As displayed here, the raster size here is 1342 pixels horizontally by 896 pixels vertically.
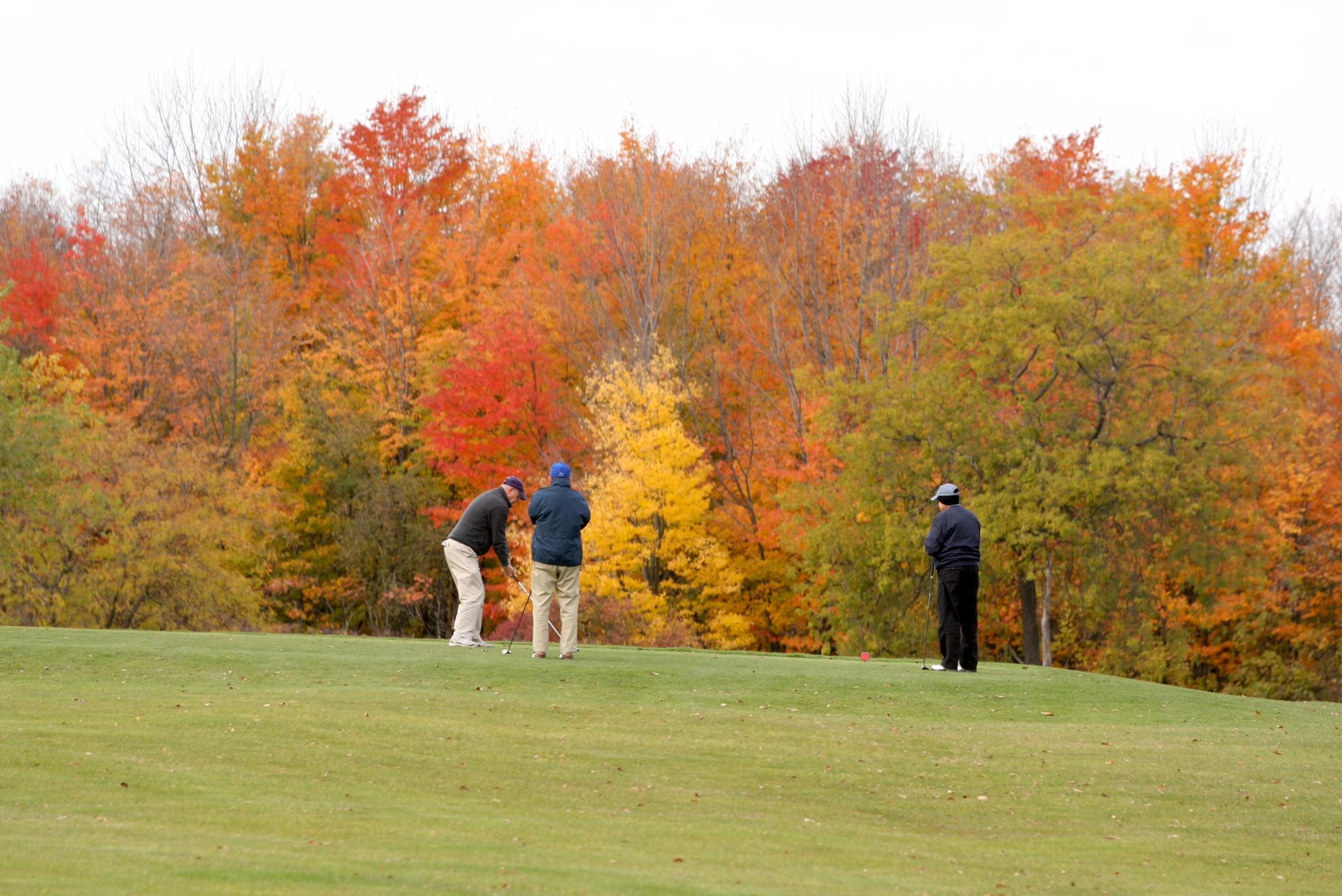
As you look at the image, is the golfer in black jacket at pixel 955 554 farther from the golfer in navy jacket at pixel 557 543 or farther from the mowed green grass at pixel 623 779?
the golfer in navy jacket at pixel 557 543

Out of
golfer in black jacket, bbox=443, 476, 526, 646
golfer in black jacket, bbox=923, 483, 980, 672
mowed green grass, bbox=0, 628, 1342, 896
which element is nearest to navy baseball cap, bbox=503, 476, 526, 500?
golfer in black jacket, bbox=443, 476, 526, 646

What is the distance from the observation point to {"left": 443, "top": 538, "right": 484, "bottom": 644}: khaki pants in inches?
653

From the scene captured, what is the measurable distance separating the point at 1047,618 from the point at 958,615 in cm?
2274

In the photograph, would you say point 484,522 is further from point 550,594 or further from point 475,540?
point 550,594

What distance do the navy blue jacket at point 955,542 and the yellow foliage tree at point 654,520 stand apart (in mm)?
23108

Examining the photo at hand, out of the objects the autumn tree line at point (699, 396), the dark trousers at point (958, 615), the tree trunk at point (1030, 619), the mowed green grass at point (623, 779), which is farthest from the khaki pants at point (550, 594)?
the tree trunk at point (1030, 619)

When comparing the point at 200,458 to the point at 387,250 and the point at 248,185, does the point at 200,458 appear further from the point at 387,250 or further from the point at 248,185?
the point at 248,185

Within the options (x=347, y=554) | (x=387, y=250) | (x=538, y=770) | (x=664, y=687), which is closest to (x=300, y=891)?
(x=538, y=770)

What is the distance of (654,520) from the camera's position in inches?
1660

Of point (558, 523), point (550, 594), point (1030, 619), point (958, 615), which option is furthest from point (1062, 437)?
point (558, 523)

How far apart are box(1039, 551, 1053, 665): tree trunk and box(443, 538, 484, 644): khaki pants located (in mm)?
22384

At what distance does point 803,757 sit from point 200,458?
3302cm

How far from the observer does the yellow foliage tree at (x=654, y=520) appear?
4009 cm

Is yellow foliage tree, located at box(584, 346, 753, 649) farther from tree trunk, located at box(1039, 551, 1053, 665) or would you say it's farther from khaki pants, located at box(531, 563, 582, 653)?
khaki pants, located at box(531, 563, 582, 653)
